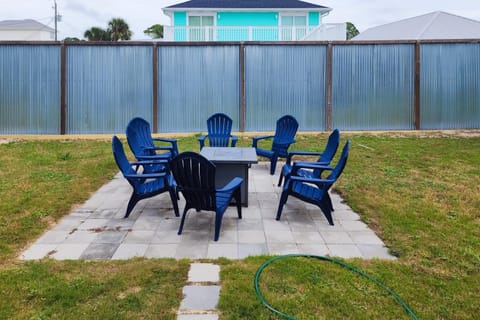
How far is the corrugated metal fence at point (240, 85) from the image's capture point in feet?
32.8

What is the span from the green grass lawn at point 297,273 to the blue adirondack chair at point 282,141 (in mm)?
1413

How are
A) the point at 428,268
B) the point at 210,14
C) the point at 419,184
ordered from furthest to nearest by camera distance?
the point at 210,14 → the point at 419,184 → the point at 428,268

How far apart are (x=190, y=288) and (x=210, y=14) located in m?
18.2

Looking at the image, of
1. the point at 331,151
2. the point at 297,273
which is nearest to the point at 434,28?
the point at 331,151

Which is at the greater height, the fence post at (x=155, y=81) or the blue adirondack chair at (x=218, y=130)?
the fence post at (x=155, y=81)

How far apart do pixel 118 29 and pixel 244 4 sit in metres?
14.2

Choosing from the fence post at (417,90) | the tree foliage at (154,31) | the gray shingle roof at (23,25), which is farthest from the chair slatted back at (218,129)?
the gray shingle roof at (23,25)

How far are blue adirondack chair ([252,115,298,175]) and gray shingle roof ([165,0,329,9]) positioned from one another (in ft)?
45.9

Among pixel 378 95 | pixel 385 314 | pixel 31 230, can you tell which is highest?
pixel 378 95

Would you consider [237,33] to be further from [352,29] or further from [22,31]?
[352,29]

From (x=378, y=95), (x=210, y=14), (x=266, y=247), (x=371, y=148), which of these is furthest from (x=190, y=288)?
(x=210, y=14)

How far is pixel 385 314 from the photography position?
7.72 feet

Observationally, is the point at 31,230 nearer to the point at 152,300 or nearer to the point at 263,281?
the point at 152,300

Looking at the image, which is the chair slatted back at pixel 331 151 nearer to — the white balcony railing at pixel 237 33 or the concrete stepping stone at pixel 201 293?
the concrete stepping stone at pixel 201 293
